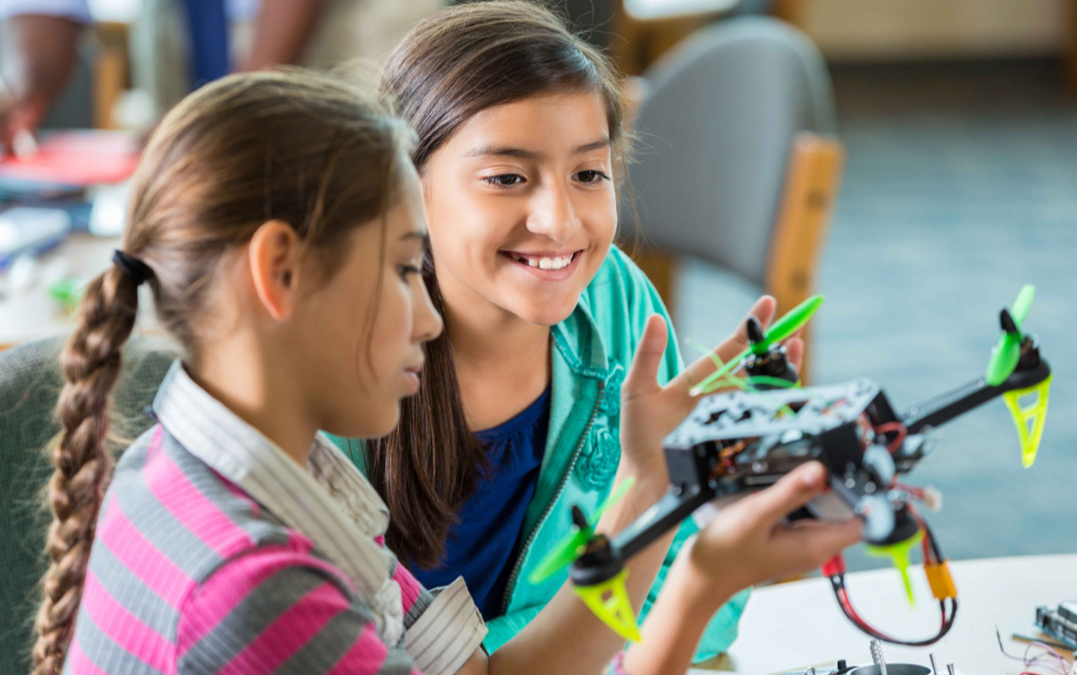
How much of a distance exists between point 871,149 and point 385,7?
11.4ft

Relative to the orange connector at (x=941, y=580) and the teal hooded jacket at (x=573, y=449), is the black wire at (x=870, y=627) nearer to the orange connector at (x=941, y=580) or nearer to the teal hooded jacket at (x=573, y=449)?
the orange connector at (x=941, y=580)

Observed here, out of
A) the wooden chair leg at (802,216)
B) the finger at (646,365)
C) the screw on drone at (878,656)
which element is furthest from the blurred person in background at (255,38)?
the screw on drone at (878,656)

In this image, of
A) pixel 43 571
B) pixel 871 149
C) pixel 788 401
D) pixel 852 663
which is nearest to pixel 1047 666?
pixel 852 663

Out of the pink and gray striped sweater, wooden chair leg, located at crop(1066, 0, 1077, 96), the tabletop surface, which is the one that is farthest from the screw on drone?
wooden chair leg, located at crop(1066, 0, 1077, 96)

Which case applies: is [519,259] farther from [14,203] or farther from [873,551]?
[14,203]

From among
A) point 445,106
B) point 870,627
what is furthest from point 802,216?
point 870,627

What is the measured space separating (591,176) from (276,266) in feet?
1.39

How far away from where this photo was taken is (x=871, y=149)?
5.20 m

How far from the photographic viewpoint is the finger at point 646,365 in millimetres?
862

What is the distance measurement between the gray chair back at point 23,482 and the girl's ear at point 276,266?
220 millimetres

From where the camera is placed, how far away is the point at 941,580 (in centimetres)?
62

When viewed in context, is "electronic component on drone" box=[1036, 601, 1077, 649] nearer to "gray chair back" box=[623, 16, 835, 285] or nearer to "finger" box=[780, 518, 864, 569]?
"finger" box=[780, 518, 864, 569]

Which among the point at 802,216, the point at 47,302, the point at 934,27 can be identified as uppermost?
the point at 802,216

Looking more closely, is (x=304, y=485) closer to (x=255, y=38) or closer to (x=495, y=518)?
(x=495, y=518)
